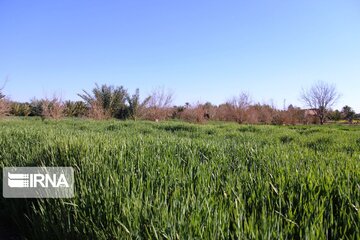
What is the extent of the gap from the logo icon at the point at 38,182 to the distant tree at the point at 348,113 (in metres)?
48.8

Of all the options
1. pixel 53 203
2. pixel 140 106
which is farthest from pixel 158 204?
pixel 140 106

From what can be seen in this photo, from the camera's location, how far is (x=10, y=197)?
3.00 m

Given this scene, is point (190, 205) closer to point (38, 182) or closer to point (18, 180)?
point (38, 182)

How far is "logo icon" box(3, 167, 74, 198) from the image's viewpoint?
7.59 feet

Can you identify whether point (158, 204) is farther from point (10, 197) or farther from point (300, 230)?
point (10, 197)

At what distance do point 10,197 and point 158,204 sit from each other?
215 centimetres

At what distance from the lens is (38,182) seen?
9.25 ft

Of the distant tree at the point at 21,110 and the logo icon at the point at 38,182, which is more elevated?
the distant tree at the point at 21,110

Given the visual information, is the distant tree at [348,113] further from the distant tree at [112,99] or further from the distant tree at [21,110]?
the distant tree at [21,110]

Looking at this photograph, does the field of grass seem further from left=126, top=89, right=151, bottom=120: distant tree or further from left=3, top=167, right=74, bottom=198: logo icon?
left=126, top=89, right=151, bottom=120: distant tree

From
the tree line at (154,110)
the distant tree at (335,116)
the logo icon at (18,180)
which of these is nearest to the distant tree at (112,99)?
the tree line at (154,110)

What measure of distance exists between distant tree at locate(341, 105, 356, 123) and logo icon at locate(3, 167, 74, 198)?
48824 millimetres

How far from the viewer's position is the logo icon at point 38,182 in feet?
7.59

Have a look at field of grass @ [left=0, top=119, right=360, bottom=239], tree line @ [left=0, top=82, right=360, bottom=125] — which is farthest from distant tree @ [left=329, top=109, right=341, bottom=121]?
field of grass @ [left=0, top=119, right=360, bottom=239]
